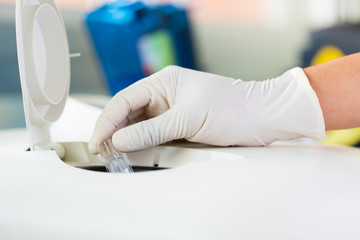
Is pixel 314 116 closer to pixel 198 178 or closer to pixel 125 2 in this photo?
pixel 198 178

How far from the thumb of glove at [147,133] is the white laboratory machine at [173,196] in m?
0.12

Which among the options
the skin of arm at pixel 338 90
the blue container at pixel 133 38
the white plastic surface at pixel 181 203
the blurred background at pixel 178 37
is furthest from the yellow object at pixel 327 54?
the white plastic surface at pixel 181 203

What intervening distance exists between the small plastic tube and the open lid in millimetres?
91

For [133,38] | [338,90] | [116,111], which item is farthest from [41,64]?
[133,38]

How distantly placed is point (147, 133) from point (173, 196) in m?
0.25

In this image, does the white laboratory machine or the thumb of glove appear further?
the thumb of glove

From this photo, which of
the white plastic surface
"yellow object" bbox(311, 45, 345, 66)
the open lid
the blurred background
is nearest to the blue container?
the blurred background

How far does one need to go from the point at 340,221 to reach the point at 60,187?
0.32 metres

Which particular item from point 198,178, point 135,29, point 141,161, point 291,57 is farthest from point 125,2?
point 198,178

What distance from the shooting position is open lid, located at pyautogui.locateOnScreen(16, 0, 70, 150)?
0.65m

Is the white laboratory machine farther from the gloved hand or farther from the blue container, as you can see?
the blue container

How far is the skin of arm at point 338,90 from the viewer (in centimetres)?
78

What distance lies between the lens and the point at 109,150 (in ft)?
2.41

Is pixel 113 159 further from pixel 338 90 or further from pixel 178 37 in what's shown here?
pixel 178 37
